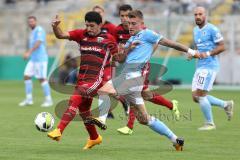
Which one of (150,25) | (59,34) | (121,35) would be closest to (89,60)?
(59,34)

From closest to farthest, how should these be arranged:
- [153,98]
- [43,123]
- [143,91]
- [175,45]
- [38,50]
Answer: [175,45] → [43,123] → [143,91] → [153,98] → [38,50]

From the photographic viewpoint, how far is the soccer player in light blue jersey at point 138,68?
11.4 metres

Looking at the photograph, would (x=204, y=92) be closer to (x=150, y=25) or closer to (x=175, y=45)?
(x=175, y=45)

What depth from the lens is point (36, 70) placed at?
22.3 meters

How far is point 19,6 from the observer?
40.8 meters

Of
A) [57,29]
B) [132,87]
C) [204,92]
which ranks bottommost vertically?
[204,92]

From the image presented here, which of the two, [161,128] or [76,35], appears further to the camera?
[76,35]

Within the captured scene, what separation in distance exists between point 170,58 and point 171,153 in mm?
23167

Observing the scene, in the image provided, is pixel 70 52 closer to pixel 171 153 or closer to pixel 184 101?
pixel 184 101

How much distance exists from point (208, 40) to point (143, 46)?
3647 millimetres

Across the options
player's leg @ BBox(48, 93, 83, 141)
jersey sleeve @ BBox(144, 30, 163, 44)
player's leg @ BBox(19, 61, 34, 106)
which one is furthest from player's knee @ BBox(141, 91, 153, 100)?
player's leg @ BBox(19, 61, 34, 106)

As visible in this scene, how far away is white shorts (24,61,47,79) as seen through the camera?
22.1 metres

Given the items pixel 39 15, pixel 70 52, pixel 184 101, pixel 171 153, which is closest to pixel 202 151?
pixel 171 153

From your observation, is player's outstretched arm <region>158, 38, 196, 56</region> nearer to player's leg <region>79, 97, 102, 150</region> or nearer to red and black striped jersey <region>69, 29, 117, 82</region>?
red and black striped jersey <region>69, 29, 117, 82</region>
